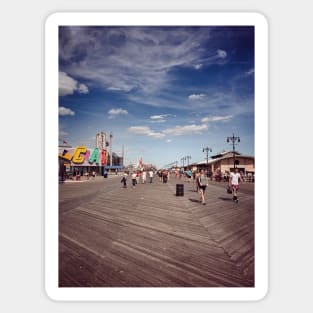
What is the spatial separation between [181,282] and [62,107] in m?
3.83

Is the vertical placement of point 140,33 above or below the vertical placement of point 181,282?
above

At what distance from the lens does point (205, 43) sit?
376 cm

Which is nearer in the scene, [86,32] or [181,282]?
[181,282]
